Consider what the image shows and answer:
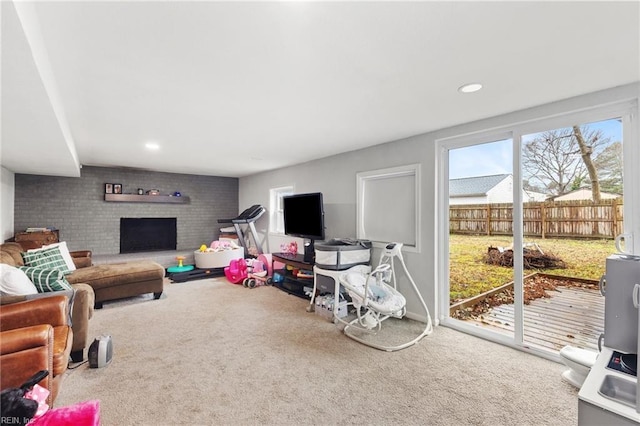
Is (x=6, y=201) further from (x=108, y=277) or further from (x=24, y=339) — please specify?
(x=24, y=339)

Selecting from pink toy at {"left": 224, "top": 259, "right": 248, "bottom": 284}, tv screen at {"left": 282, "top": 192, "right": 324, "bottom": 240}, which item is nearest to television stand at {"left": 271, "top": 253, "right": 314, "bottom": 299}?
tv screen at {"left": 282, "top": 192, "right": 324, "bottom": 240}

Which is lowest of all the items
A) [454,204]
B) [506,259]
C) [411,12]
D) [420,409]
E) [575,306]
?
[420,409]

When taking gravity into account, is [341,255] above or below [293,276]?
above

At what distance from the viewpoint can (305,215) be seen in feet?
14.5

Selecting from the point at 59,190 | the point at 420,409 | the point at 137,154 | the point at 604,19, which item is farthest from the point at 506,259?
the point at 59,190

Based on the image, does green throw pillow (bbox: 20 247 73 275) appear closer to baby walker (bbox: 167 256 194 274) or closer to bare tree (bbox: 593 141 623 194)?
baby walker (bbox: 167 256 194 274)

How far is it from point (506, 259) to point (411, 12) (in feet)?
8.47

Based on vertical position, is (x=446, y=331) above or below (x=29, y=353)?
below

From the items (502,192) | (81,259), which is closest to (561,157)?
(502,192)

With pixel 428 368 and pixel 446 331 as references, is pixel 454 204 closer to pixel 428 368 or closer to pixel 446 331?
pixel 446 331

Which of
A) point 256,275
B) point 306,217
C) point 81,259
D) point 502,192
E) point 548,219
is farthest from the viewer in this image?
point 256,275

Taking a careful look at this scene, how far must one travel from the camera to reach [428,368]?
2.37 metres

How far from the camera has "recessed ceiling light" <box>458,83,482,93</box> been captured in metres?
2.15

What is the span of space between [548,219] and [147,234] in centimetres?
698
